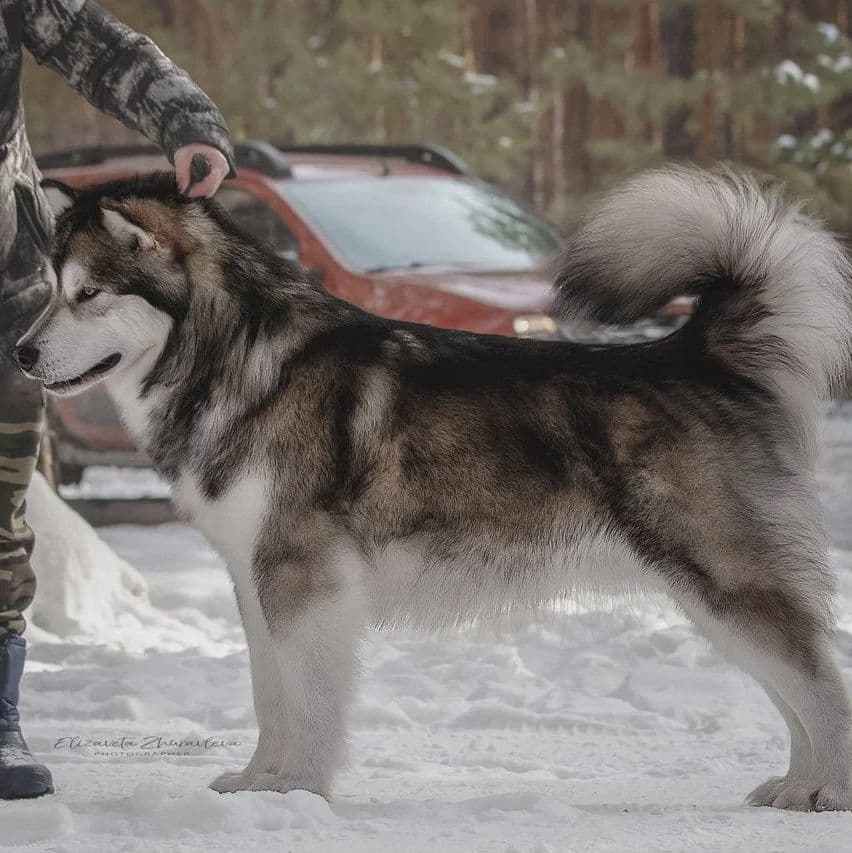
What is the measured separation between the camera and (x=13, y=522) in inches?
156

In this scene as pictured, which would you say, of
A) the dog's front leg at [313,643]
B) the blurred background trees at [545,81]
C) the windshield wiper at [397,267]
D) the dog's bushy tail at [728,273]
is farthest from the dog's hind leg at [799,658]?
the blurred background trees at [545,81]

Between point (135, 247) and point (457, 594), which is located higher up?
point (135, 247)

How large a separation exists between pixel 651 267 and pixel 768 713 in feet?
5.34

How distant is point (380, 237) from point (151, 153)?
177 cm

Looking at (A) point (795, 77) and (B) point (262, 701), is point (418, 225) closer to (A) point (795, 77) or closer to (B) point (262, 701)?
(B) point (262, 701)

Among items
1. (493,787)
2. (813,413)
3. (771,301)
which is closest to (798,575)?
(813,413)

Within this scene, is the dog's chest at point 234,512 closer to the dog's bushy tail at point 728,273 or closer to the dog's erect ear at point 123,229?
the dog's erect ear at point 123,229

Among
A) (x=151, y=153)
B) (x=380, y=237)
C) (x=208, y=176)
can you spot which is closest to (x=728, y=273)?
(x=208, y=176)

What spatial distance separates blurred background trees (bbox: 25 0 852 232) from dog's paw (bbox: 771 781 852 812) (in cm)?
1110

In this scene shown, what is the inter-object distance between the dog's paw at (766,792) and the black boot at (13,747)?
5.50ft

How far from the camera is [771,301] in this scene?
3.67m

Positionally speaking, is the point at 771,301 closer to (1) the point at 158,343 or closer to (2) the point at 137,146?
(1) the point at 158,343

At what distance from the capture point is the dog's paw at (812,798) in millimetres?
3422

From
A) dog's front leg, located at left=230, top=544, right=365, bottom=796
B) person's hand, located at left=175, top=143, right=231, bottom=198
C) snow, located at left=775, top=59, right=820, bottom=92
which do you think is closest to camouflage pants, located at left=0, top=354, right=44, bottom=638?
person's hand, located at left=175, top=143, right=231, bottom=198
